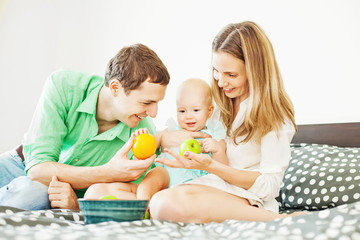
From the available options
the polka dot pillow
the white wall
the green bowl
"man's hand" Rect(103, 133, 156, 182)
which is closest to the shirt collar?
"man's hand" Rect(103, 133, 156, 182)

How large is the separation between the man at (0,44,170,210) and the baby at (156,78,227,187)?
0.37 feet

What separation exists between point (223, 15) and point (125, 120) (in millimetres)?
1376

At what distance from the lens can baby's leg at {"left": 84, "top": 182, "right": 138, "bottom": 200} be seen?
1554mm

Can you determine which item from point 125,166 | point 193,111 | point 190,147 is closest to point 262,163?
point 190,147

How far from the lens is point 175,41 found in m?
3.11

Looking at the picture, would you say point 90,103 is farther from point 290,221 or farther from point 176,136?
point 290,221

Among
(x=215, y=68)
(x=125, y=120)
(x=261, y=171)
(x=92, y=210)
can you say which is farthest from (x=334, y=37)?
(x=92, y=210)

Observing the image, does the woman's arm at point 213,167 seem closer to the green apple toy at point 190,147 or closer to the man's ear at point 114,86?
the green apple toy at point 190,147

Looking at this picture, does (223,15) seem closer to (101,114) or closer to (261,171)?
(101,114)

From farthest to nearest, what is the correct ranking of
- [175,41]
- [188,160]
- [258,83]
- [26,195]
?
1. [175,41]
2. [258,83]
3. [26,195]
4. [188,160]

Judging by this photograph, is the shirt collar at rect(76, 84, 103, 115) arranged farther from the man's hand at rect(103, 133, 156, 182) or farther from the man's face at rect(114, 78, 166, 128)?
the man's hand at rect(103, 133, 156, 182)

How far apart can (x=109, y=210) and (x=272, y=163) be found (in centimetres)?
74

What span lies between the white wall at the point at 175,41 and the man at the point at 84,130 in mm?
1064

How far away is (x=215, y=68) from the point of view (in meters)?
1.69
